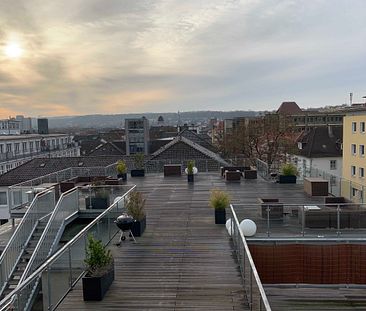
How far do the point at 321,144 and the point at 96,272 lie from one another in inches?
1826

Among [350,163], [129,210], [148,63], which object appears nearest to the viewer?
[129,210]

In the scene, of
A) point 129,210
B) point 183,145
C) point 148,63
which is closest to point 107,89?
point 183,145

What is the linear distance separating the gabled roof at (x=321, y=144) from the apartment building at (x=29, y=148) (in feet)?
113

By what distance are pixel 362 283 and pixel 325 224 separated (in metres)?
1.77

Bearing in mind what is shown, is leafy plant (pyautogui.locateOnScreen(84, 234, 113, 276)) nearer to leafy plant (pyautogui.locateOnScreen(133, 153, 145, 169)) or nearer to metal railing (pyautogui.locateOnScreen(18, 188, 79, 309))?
metal railing (pyautogui.locateOnScreen(18, 188, 79, 309))

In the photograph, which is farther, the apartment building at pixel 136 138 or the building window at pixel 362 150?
the apartment building at pixel 136 138

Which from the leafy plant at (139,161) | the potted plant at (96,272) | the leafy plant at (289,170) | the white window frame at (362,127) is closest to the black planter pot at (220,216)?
the potted plant at (96,272)

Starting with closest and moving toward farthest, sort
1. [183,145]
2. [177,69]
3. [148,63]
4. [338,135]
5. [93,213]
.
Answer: [93,213]
[148,63]
[177,69]
[183,145]
[338,135]

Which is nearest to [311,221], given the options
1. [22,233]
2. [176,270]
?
[176,270]

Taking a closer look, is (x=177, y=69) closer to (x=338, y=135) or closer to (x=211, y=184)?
(x=211, y=184)

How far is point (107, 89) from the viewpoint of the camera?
141ft

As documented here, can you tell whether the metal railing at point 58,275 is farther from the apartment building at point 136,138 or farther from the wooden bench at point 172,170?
the apartment building at point 136,138

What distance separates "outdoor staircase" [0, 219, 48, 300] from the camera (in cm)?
1291

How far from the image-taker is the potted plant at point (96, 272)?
701cm
